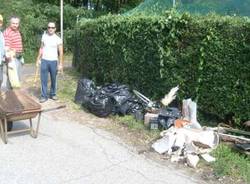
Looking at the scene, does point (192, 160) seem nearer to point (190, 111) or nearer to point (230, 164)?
point (230, 164)

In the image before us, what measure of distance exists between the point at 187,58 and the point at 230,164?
2.72m

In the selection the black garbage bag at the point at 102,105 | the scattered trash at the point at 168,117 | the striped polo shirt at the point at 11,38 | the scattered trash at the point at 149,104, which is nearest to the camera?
the scattered trash at the point at 168,117

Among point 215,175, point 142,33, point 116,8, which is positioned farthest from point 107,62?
point 116,8

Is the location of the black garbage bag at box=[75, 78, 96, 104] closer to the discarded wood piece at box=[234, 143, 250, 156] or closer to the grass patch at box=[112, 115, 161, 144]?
the grass patch at box=[112, 115, 161, 144]

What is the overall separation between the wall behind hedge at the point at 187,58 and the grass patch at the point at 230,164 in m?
1.06

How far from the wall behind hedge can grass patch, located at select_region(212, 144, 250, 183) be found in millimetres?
1056

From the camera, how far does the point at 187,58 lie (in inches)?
368

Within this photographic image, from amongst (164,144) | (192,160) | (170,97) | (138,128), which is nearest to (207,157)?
(192,160)

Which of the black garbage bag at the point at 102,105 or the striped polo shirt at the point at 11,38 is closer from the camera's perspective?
the black garbage bag at the point at 102,105

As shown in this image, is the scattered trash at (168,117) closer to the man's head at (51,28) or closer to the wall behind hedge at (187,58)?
the wall behind hedge at (187,58)

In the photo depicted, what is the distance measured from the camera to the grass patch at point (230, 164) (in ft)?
22.7

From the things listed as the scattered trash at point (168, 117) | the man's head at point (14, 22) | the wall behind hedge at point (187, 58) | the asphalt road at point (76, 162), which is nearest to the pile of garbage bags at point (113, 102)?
the wall behind hedge at point (187, 58)

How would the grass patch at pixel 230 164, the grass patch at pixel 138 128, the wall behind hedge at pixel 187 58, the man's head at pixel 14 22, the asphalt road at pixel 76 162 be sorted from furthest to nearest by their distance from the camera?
the man's head at pixel 14 22, the grass patch at pixel 138 128, the wall behind hedge at pixel 187 58, the grass patch at pixel 230 164, the asphalt road at pixel 76 162

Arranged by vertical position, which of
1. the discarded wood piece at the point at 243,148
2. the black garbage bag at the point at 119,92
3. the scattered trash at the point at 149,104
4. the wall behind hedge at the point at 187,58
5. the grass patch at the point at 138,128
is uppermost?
the wall behind hedge at the point at 187,58
